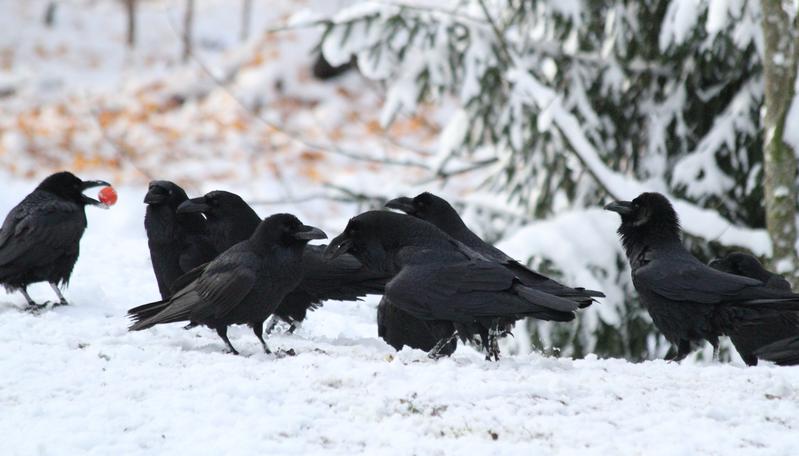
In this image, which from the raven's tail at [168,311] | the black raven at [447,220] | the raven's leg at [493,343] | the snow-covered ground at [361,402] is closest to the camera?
the snow-covered ground at [361,402]

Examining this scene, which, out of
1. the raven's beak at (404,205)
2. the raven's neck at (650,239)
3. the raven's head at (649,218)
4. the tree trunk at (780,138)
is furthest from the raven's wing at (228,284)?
the tree trunk at (780,138)

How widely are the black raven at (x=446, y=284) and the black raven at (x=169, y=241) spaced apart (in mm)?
1560

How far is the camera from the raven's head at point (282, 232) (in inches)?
263

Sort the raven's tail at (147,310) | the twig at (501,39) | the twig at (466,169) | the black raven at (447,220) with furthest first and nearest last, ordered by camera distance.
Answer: the twig at (466,169) < the twig at (501,39) < the black raven at (447,220) < the raven's tail at (147,310)

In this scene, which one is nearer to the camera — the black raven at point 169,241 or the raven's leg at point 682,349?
the raven's leg at point 682,349

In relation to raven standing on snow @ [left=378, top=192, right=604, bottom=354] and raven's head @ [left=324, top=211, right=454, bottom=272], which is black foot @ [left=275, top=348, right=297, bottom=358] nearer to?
raven's head @ [left=324, top=211, right=454, bottom=272]

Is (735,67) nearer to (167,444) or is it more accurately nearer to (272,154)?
(167,444)

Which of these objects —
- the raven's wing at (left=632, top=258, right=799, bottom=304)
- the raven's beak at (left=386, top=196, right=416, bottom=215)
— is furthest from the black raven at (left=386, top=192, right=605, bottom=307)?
the raven's wing at (left=632, top=258, right=799, bottom=304)

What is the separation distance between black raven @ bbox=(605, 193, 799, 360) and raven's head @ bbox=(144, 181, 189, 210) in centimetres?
343

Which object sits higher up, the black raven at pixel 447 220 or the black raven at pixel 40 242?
the black raven at pixel 447 220

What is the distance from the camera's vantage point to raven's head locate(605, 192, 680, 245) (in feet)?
24.6

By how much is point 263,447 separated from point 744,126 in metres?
6.91

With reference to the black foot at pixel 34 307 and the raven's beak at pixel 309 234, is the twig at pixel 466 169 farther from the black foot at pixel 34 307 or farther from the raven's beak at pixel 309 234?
the black foot at pixel 34 307

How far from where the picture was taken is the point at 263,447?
4.47 meters
